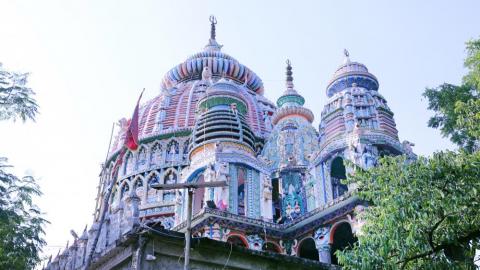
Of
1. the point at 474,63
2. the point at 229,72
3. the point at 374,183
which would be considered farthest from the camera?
the point at 229,72

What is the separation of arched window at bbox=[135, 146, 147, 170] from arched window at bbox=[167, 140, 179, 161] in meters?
1.63

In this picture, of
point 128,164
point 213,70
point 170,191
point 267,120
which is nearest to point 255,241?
point 170,191

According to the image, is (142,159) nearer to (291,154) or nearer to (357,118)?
(291,154)

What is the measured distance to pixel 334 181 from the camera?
934 inches

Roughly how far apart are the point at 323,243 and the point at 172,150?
18.2 meters

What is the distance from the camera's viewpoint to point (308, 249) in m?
23.0

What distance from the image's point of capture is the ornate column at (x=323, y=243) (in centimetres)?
2094

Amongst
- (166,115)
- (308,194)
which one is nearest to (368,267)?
(308,194)

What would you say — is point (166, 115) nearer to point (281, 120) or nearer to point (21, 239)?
point (281, 120)

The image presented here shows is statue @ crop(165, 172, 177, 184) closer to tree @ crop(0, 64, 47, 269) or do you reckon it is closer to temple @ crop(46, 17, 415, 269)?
temple @ crop(46, 17, 415, 269)

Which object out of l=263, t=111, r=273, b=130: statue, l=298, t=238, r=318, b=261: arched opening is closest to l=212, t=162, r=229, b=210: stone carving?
l=298, t=238, r=318, b=261: arched opening

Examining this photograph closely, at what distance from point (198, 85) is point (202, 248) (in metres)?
32.3

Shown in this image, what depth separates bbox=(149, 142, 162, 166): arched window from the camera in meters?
37.3

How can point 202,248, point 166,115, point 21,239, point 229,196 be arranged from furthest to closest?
point 166,115
point 229,196
point 21,239
point 202,248
